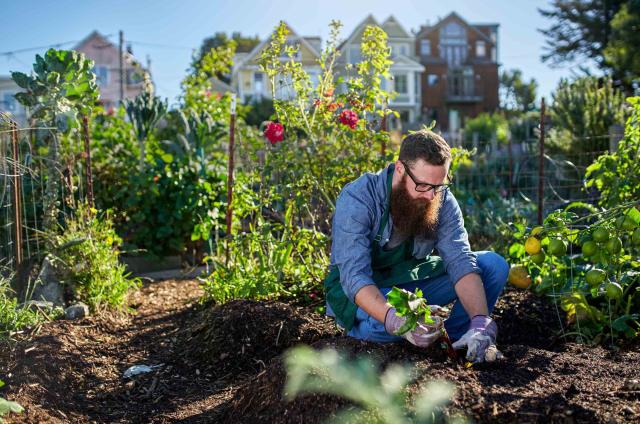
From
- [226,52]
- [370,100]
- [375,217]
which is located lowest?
[375,217]

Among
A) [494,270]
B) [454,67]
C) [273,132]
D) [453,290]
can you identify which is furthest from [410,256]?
[454,67]

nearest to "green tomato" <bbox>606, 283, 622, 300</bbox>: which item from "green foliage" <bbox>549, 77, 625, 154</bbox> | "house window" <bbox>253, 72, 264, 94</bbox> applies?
"green foliage" <bbox>549, 77, 625, 154</bbox>

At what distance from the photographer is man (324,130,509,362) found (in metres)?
2.69

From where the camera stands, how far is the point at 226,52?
9234 millimetres

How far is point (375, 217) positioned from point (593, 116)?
7.99 meters

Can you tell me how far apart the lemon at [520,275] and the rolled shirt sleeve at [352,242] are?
124 centimetres

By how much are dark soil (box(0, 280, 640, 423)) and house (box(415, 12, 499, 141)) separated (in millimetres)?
36751

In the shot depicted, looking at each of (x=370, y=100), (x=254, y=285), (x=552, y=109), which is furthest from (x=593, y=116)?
(x=254, y=285)

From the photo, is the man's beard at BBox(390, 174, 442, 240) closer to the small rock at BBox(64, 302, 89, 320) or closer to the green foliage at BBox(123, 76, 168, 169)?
the small rock at BBox(64, 302, 89, 320)

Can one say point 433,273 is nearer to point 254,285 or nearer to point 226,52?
point 254,285

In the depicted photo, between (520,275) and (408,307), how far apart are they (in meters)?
1.75

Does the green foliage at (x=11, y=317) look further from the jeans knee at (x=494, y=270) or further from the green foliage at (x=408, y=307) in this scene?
the jeans knee at (x=494, y=270)

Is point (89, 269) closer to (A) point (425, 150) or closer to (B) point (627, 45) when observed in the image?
(A) point (425, 150)

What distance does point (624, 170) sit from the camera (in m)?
3.86
